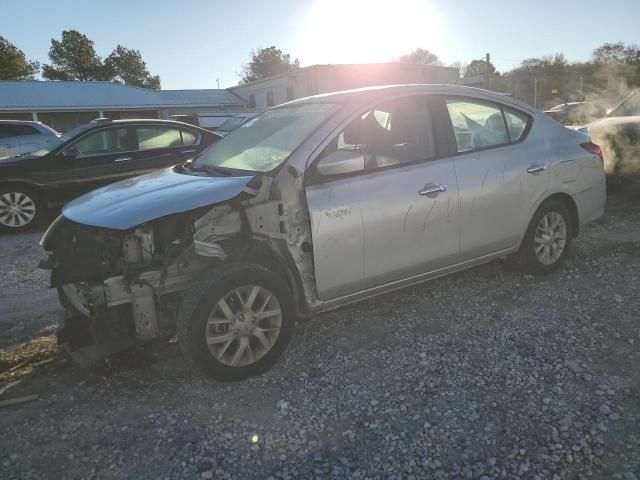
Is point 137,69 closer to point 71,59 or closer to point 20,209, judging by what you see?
point 71,59

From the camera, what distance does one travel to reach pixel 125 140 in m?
7.88

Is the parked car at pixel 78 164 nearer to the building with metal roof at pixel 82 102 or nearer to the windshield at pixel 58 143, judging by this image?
the windshield at pixel 58 143

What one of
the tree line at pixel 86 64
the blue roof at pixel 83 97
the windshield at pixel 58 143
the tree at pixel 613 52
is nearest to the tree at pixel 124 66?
the tree line at pixel 86 64

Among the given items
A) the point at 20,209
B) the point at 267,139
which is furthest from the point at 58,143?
the point at 267,139

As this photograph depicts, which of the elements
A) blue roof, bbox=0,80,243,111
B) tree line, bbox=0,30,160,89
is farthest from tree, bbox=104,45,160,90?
blue roof, bbox=0,80,243,111

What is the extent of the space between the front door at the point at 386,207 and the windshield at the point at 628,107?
6.21m

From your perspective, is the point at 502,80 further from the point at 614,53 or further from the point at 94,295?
the point at 94,295

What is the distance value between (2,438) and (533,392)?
2.97 metres

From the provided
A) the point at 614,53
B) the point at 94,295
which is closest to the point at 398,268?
the point at 94,295

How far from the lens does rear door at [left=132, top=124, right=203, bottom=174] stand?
25.9 feet

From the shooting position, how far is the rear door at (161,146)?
25.9 feet

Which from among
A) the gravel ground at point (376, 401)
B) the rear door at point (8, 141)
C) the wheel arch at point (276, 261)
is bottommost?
the gravel ground at point (376, 401)

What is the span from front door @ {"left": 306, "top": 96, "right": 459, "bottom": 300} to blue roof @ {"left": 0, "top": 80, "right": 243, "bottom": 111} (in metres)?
35.7

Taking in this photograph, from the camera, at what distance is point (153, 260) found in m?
3.14
